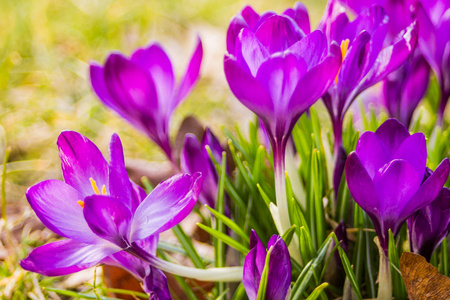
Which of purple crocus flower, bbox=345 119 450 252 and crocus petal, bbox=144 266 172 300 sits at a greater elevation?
purple crocus flower, bbox=345 119 450 252

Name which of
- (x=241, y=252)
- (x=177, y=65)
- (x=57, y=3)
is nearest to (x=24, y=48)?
(x=57, y=3)

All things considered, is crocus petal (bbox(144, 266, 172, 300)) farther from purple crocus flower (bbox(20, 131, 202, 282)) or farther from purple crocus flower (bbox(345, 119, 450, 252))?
purple crocus flower (bbox(345, 119, 450, 252))

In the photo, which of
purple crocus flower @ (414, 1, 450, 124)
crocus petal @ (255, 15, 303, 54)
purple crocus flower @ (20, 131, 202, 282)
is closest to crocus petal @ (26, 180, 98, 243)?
purple crocus flower @ (20, 131, 202, 282)

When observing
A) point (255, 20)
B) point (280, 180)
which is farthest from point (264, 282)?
point (255, 20)

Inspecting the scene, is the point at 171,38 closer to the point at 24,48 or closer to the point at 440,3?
the point at 24,48

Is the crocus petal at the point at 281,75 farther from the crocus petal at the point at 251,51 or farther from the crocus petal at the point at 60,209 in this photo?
the crocus petal at the point at 60,209

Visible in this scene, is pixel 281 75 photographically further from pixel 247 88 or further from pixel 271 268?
pixel 271 268

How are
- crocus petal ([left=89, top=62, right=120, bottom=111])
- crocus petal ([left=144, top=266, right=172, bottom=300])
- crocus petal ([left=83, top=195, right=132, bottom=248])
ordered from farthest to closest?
crocus petal ([left=89, top=62, right=120, bottom=111])
crocus petal ([left=144, top=266, right=172, bottom=300])
crocus petal ([left=83, top=195, right=132, bottom=248])
